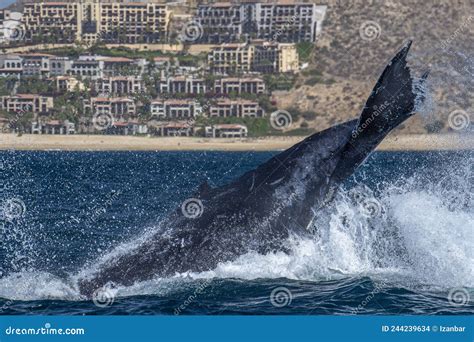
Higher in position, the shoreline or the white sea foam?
the white sea foam

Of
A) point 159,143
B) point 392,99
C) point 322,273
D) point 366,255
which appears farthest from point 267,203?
point 159,143

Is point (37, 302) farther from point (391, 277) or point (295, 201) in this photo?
point (391, 277)

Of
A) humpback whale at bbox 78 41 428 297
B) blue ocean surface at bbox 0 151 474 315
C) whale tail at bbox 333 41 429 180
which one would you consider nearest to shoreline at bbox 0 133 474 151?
blue ocean surface at bbox 0 151 474 315

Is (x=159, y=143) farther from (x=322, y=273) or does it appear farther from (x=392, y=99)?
(x=392, y=99)

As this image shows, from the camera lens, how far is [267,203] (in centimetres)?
2153

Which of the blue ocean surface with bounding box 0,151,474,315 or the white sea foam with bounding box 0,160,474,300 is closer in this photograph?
the blue ocean surface with bounding box 0,151,474,315

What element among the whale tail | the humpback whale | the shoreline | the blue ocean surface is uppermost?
the whale tail

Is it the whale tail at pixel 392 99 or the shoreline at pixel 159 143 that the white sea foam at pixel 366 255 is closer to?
the whale tail at pixel 392 99

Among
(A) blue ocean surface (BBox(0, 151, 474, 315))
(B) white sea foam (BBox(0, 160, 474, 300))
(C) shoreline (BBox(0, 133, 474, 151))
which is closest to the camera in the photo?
(A) blue ocean surface (BBox(0, 151, 474, 315))

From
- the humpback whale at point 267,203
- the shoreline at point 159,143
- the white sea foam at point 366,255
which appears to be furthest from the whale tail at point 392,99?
the shoreline at point 159,143

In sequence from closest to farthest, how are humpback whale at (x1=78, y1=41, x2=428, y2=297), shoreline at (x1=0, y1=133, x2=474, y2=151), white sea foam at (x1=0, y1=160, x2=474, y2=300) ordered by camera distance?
humpback whale at (x1=78, y1=41, x2=428, y2=297), white sea foam at (x1=0, y1=160, x2=474, y2=300), shoreline at (x1=0, y1=133, x2=474, y2=151)

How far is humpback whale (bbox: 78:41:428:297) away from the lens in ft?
68.2

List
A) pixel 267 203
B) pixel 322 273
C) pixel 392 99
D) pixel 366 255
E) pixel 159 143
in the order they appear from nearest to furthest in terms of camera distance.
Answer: pixel 392 99
pixel 267 203
pixel 322 273
pixel 366 255
pixel 159 143

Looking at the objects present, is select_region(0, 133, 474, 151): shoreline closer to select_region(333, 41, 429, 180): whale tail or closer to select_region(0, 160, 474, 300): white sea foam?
select_region(0, 160, 474, 300): white sea foam
